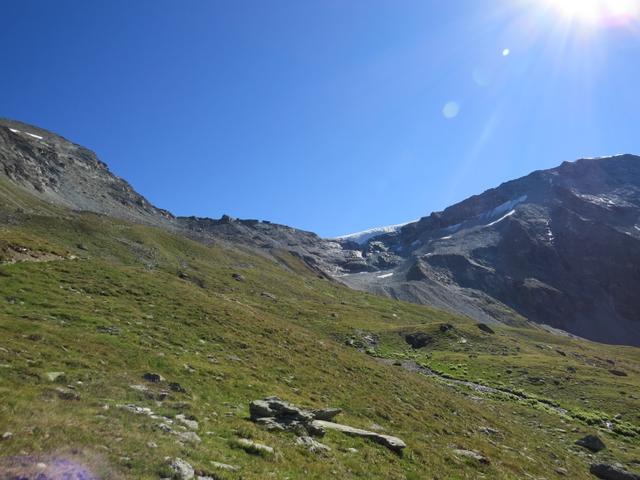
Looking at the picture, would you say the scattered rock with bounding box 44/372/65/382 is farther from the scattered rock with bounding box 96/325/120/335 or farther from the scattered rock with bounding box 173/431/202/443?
the scattered rock with bounding box 96/325/120/335

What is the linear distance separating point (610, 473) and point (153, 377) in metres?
26.9

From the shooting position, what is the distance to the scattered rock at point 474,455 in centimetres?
2278

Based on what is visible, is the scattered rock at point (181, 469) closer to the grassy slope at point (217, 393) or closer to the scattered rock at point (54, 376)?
the grassy slope at point (217, 393)

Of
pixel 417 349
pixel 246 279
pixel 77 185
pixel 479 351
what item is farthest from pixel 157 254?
pixel 77 185

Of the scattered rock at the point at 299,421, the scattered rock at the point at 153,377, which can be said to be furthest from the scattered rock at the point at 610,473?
the scattered rock at the point at 153,377

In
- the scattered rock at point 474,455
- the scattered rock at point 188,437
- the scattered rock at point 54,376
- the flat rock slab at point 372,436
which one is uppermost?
the scattered rock at point 54,376

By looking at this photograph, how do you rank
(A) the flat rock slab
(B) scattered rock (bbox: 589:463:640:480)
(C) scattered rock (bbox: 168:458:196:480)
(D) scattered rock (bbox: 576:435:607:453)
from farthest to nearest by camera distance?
(D) scattered rock (bbox: 576:435:607:453) < (B) scattered rock (bbox: 589:463:640:480) < (A) the flat rock slab < (C) scattered rock (bbox: 168:458:196:480)

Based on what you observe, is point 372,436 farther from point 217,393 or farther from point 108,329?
point 108,329

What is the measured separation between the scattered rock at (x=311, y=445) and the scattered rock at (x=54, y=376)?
9356 millimetres

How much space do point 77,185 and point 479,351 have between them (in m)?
163

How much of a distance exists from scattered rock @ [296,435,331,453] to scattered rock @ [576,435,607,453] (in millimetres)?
26050

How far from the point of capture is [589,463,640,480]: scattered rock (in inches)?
1061

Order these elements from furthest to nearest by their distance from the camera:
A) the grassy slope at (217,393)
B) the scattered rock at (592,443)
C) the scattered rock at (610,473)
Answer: the scattered rock at (592,443) < the scattered rock at (610,473) < the grassy slope at (217,393)

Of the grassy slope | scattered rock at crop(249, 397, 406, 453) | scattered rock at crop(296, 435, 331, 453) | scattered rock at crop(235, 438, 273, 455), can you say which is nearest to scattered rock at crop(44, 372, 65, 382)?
the grassy slope
